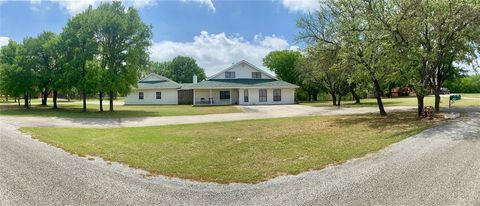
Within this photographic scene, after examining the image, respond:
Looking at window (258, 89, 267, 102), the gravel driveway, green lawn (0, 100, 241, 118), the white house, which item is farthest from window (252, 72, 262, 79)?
the gravel driveway

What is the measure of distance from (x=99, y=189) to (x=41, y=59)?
29230 millimetres

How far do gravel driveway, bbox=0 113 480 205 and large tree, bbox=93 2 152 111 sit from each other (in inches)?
787

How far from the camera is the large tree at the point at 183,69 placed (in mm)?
84625

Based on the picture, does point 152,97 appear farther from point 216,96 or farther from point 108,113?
point 108,113

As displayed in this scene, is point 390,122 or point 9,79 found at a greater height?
point 9,79

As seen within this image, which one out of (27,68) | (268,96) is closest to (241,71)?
(268,96)

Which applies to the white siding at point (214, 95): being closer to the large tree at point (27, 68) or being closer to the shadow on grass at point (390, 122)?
the large tree at point (27, 68)

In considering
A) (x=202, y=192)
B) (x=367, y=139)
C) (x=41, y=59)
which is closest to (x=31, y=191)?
(x=202, y=192)

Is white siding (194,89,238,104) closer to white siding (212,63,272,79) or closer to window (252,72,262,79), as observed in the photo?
white siding (212,63,272,79)

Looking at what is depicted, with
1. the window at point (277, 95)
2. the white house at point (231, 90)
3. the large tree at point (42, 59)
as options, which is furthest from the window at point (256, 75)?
the large tree at point (42, 59)

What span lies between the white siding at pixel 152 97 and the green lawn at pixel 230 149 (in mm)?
30485

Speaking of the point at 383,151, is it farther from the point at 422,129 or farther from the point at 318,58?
the point at 318,58

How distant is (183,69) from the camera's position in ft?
282

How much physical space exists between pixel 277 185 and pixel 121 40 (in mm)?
25358
